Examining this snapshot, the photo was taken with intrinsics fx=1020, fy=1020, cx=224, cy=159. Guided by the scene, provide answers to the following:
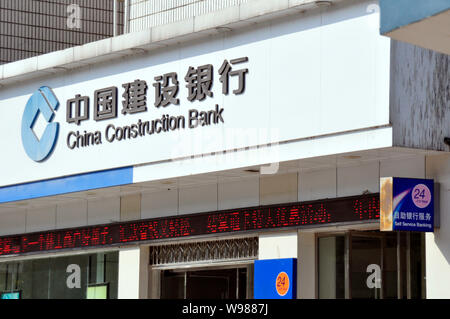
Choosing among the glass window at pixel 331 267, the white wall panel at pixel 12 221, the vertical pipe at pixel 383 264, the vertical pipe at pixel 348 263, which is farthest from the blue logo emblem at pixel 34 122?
the vertical pipe at pixel 383 264

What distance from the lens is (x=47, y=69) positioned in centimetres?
2045

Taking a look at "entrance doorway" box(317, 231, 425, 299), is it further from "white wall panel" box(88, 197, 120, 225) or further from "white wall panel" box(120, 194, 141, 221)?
"white wall panel" box(88, 197, 120, 225)

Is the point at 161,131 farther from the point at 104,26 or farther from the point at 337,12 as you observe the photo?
the point at 104,26

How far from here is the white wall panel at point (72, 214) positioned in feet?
70.4

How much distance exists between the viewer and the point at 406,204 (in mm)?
14820

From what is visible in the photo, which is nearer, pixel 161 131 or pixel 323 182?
pixel 323 182

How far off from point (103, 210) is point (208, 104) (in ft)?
15.4

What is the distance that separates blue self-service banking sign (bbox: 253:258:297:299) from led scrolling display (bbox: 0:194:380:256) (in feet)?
2.08

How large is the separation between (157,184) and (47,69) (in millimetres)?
3615

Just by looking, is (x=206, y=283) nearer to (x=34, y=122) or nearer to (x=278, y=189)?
(x=278, y=189)

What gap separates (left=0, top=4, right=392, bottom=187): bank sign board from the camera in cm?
1520

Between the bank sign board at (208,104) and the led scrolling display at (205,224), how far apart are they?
119 cm
